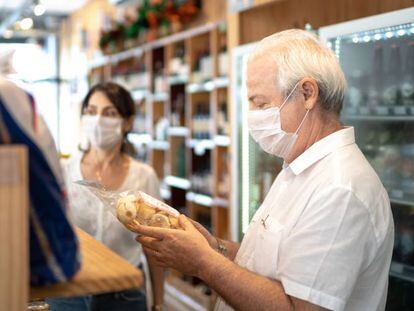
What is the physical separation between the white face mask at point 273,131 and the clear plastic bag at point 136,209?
1.46ft

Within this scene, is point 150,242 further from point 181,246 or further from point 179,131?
point 179,131

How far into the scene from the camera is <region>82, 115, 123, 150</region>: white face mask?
10.3ft

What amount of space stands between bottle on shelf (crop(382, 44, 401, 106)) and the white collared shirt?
139 cm

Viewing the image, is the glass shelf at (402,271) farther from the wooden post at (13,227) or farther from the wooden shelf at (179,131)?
the wooden shelf at (179,131)

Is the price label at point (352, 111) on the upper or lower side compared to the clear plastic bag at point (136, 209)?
upper

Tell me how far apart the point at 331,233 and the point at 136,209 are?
543 millimetres

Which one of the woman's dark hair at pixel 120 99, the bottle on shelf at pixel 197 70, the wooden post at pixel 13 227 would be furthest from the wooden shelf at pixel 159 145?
the wooden post at pixel 13 227

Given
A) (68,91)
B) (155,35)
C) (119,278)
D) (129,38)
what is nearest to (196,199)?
(155,35)

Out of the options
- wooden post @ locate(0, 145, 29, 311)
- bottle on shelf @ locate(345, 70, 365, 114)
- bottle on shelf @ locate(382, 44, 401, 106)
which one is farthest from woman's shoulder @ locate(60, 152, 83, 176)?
wooden post @ locate(0, 145, 29, 311)

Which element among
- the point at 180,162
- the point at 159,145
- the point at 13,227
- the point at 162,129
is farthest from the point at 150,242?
the point at 159,145

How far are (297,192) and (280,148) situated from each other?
0.20 m

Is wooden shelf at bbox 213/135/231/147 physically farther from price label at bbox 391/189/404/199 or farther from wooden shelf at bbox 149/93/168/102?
price label at bbox 391/189/404/199

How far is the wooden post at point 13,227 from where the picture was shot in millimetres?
814

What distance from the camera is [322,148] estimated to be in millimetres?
1793
